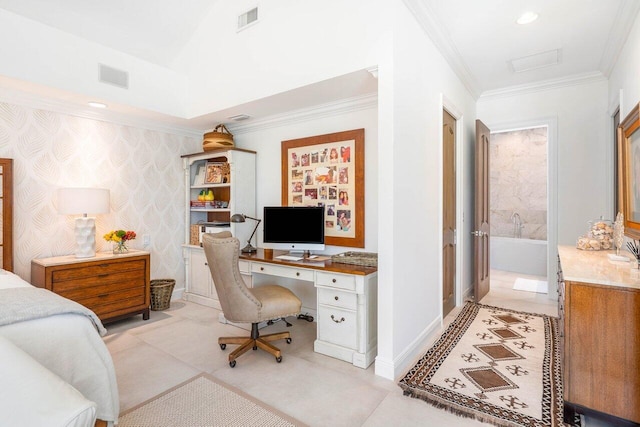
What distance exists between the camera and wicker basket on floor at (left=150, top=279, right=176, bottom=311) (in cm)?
388

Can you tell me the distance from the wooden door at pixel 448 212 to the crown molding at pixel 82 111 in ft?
10.3

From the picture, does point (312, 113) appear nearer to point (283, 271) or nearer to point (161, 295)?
point (283, 271)

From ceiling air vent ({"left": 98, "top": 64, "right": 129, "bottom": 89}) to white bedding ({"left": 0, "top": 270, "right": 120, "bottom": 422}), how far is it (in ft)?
8.17

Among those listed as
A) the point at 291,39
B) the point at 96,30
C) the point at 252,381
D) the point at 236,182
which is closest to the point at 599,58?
the point at 291,39

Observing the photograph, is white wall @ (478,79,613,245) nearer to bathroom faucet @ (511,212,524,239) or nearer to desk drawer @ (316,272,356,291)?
bathroom faucet @ (511,212,524,239)

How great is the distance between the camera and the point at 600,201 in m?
3.76

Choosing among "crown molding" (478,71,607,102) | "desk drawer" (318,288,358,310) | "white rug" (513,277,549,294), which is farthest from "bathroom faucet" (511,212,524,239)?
"desk drawer" (318,288,358,310)

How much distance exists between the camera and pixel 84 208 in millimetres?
3223

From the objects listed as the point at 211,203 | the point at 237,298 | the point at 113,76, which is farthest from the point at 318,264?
the point at 113,76

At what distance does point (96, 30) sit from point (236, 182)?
6.31ft

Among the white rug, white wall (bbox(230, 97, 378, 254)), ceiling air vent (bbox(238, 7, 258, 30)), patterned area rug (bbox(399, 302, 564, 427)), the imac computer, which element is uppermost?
ceiling air vent (bbox(238, 7, 258, 30))

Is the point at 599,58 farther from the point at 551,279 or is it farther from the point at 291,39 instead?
the point at 291,39

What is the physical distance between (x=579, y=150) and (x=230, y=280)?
407 cm

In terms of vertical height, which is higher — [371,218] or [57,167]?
[57,167]
